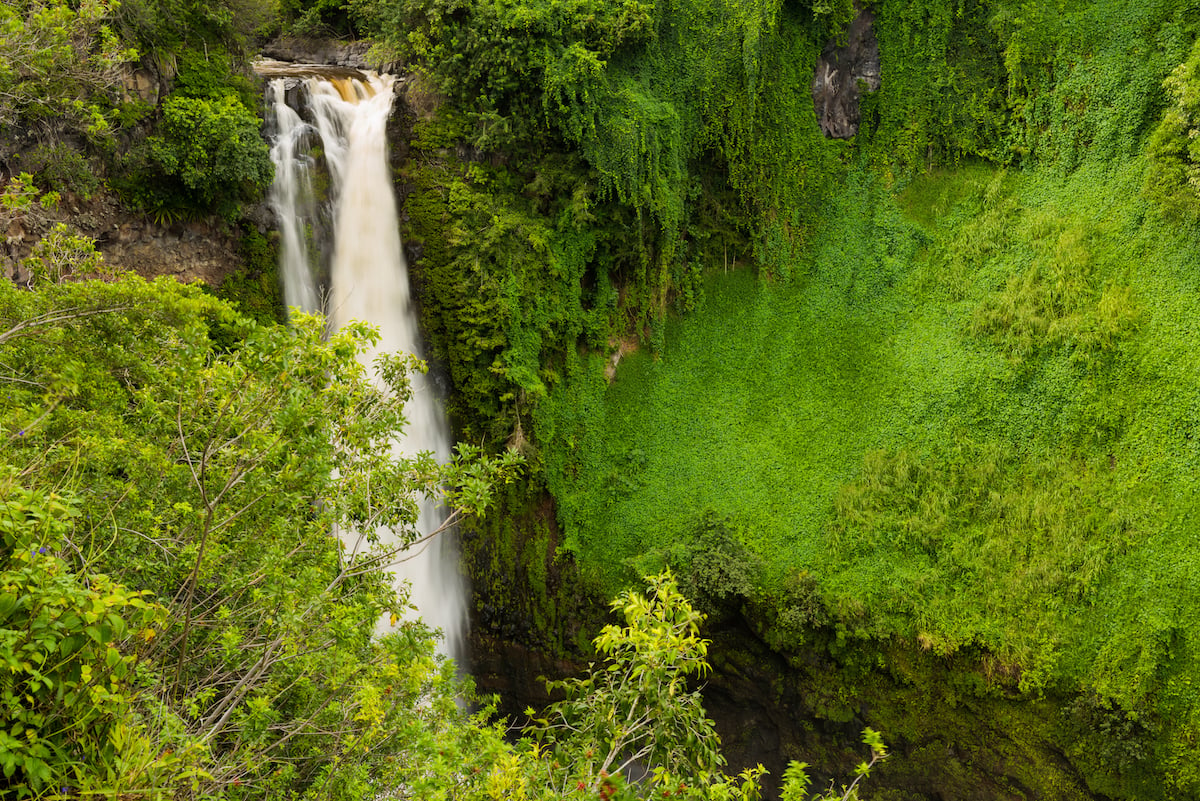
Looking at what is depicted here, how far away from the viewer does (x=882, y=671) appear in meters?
12.7

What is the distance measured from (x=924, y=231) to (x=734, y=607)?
9.67m

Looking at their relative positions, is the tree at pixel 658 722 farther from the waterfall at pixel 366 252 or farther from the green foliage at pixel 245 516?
the waterfall at pixel 366 252

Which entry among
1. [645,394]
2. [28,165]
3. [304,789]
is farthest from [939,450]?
[28,165]

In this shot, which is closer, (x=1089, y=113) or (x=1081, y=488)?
(x=1081, y=488)

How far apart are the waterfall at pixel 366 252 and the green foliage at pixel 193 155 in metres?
1.03

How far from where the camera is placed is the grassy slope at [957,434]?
11.7 metres

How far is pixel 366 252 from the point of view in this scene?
528 inches

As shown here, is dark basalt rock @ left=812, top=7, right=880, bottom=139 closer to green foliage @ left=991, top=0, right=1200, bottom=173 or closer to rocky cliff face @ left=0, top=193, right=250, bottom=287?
green foliage @ left=991, top=0, right=1200, bottom=173

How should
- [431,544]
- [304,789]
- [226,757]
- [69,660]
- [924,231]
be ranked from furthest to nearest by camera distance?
[924,231], [431,544], [304,789], [226,757], [69,660]

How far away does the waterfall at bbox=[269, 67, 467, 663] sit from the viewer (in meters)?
12.9

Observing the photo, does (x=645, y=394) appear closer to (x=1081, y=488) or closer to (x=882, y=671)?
(x=882, y=671)

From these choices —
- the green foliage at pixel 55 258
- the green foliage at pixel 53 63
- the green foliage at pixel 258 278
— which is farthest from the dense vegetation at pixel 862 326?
the green foliage at pixel 55 258

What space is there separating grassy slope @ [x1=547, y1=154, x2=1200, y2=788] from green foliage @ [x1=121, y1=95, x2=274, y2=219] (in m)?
7.22

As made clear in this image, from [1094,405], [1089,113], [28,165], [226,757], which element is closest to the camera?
[226,757]
